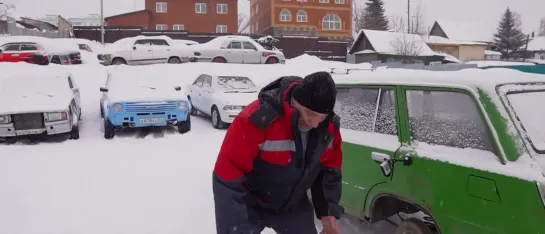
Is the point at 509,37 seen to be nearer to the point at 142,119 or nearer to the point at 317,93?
the point at 142,119

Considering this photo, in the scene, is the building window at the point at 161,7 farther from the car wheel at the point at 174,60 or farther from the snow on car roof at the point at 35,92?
the snow on car roof at the point at 35,92

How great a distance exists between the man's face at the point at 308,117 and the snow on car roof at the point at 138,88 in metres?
7.64

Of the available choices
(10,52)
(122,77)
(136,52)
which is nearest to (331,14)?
(136,52)

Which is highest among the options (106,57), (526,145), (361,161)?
(106,57)

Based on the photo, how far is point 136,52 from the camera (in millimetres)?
19594

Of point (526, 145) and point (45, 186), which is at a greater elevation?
point (526, 145)

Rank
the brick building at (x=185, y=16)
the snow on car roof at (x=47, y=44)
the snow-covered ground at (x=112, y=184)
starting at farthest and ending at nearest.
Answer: the brick building at (x=185, y=16)
the snow on car roof at (x=47, y=44)
the snow-covered ground at (x=112, y=184)

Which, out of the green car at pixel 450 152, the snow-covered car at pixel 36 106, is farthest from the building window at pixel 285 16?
the green car at pixel 450 152

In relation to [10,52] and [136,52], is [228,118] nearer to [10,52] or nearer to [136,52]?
[136,52]

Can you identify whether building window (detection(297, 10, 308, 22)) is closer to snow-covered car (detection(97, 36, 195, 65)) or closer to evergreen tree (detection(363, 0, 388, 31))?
evergreen tree (detection(363, 0, 388, 31))

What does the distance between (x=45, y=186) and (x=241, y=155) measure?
453cm

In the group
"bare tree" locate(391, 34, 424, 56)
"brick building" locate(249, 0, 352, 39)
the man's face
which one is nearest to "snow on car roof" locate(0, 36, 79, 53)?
the man's face

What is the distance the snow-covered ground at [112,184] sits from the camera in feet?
14.5

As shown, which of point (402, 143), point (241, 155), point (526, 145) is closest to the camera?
point (241, 155)
